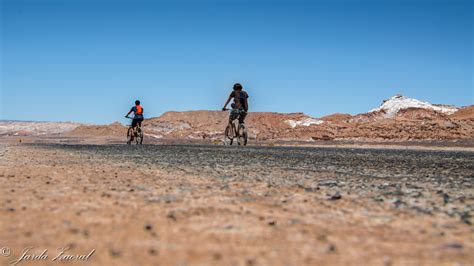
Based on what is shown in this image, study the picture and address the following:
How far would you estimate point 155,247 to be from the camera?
6.31 ft

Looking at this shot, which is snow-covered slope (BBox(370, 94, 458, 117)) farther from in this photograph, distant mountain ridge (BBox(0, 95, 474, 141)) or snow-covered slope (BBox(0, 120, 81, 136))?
snow-covered slope (BBox(0, 120, 81, 136))

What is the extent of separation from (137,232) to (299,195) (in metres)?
1.46

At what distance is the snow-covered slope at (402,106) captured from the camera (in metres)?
55.7

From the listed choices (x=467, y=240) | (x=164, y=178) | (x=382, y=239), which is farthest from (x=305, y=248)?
(x=164, y=178)

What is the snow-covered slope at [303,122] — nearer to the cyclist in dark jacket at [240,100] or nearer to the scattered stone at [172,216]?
the cyclist in dark jacket at [240,100]

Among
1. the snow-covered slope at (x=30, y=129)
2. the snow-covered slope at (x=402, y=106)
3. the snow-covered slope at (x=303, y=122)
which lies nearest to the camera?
the snow-covered slope at (x=402, y=106)

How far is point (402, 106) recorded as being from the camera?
5584 cm

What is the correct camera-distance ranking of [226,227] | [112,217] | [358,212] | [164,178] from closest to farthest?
[226,227] → [112,217] → [358,212] → [164,178]

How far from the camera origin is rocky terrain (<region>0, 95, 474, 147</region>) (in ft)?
111

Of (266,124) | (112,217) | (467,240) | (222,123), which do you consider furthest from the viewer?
(222,123)

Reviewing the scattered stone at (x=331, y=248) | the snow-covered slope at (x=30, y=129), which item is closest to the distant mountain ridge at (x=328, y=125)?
the snow-covered slope at (x=30, y=129)

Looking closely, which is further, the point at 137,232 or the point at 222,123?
the point at 222,123

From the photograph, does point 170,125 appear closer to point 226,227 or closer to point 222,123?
point 222,123

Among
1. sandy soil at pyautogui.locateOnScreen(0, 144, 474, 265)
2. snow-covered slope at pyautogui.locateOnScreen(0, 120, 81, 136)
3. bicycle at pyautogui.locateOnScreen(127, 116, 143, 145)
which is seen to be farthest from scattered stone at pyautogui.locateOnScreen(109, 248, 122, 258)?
snow-covered slope at pyautogui.locateOnScreen(0, 120, 81, 136)
